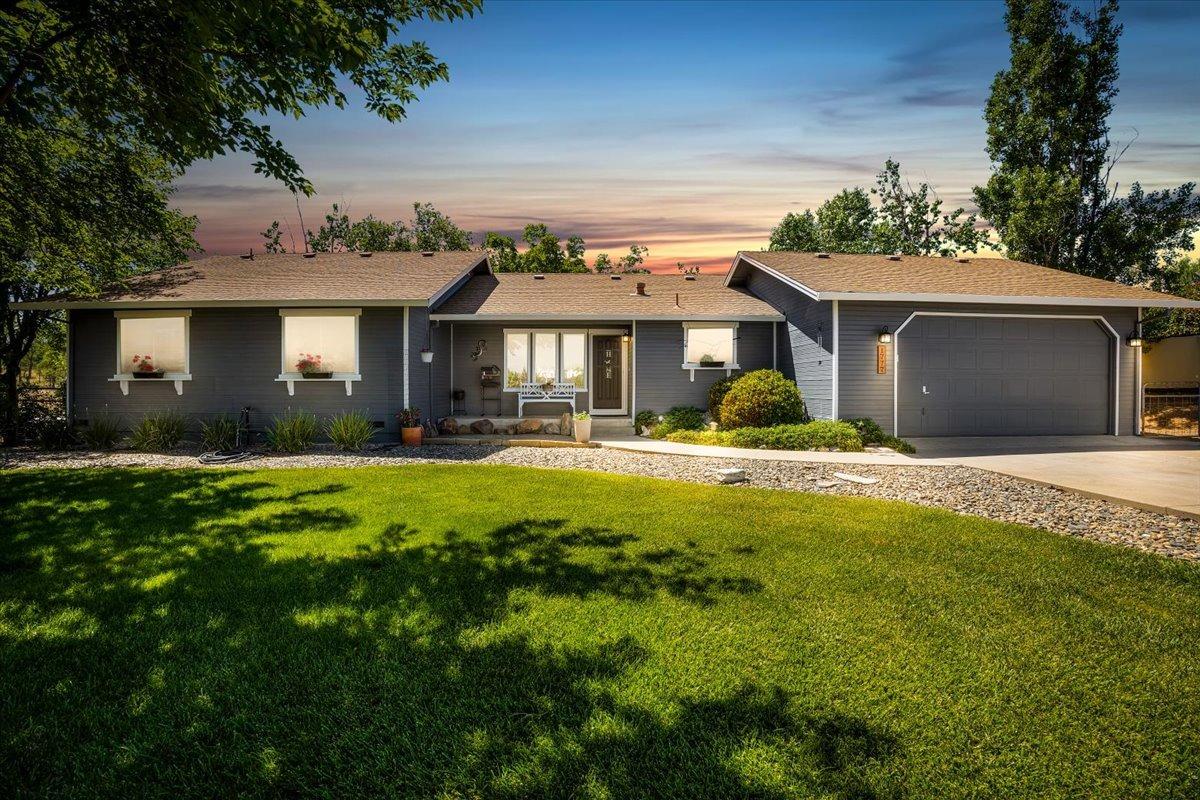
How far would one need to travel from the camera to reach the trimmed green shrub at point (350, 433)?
1081cm

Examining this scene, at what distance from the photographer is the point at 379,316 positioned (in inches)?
465

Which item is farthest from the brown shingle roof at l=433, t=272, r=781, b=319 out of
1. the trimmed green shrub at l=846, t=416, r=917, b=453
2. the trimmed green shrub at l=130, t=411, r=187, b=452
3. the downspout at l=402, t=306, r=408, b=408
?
the trimmed green shrub at l=130, t=411, r=187, b=452

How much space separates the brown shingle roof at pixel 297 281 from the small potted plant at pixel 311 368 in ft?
3.74

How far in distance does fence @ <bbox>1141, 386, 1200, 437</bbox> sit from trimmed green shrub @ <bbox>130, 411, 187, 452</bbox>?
2066 cm

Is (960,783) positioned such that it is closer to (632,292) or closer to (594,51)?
(594,51)

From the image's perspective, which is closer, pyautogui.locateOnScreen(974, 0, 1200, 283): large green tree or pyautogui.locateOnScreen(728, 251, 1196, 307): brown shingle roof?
pyautogui.locateOnScreen(728, 251, 1196, 307): brown shingle roof

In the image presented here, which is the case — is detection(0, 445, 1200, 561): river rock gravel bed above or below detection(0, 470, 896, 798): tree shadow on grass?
above

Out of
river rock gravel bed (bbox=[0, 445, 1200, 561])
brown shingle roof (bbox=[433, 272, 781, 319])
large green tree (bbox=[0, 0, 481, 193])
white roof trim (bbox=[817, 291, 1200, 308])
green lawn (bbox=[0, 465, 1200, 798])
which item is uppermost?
large green tree (bbox=[0, 0, 481, 193])

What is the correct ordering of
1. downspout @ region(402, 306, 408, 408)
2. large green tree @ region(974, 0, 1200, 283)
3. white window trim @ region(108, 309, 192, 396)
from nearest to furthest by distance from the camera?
downspout @ region(402, 306, 408, 408) → white window trim @ region(108, 309, 192, 396) → large green tree @ region(974, 0, 1200, 283)

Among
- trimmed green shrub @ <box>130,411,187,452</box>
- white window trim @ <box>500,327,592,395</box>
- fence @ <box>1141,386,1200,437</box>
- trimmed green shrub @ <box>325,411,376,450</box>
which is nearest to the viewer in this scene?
trimmed green shrub @ <box>325,411,376,450</box>

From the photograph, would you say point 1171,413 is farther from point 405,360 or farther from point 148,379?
point 148,379

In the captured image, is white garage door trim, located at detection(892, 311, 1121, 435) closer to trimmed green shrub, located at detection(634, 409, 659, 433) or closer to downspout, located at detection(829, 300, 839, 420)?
downspout, located at detection(829, 300, 839, 420)

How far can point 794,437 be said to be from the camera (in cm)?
1078

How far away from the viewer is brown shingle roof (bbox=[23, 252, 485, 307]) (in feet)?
37.7
